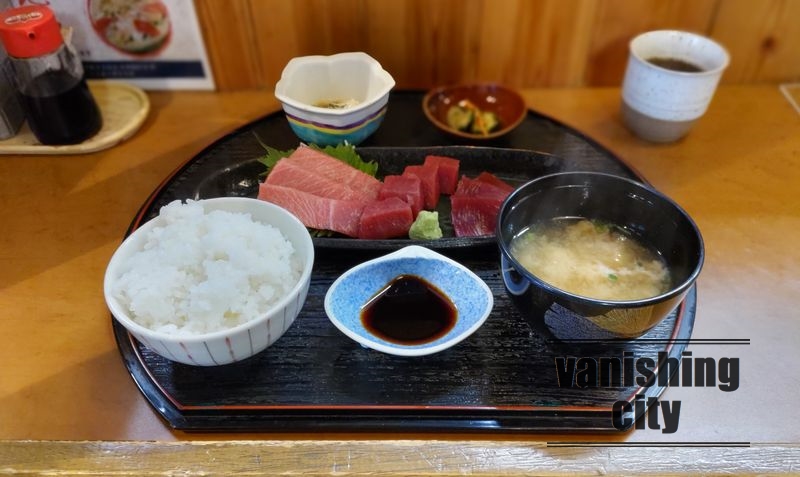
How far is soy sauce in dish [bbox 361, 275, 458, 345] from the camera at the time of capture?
3.82ft

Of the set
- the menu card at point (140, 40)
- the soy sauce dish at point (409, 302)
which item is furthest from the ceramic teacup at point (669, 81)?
the menu card at point (140, 40)

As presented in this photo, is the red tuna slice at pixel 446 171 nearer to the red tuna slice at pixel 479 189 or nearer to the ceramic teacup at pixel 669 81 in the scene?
the red tuna slice at pixel 479 189

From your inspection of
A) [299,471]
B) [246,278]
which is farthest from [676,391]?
[246,278]

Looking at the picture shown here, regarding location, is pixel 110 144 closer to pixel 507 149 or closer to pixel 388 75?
pixel 388 75

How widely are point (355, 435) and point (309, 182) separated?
2.04 ft

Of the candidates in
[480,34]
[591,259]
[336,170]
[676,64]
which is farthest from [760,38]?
[336,170]

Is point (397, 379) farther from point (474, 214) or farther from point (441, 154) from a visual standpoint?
point (441, 154)

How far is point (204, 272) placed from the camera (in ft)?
3.76

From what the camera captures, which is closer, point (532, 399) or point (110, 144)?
point (532, 399)

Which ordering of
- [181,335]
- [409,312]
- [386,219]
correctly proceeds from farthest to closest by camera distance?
[386,219] < [409,312] < [181,335]

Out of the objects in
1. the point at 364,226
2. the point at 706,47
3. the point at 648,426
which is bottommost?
the point at 648,426

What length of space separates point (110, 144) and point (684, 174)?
5.24ft

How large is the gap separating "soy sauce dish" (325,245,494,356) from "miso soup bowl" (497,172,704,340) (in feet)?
0.31

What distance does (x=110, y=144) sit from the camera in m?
1.67
